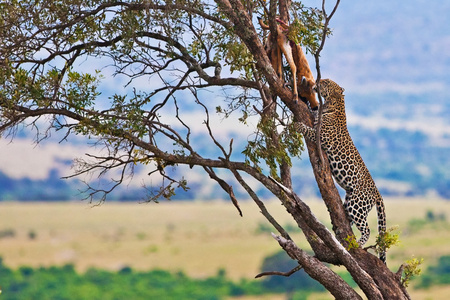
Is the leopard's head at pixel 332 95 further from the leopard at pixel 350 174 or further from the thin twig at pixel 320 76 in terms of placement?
the thin twig at pixel 320 76

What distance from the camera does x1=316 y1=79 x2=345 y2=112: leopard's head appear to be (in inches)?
363

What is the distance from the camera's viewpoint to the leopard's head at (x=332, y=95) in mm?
9227

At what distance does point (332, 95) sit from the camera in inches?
368

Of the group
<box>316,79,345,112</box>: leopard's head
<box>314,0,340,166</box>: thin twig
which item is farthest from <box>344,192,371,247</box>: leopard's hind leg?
<box>316,79,345,112</box>: leopard's head

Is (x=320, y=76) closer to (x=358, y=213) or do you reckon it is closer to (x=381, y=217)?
(x=358, y=213)

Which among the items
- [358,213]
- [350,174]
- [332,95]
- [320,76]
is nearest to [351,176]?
[350,174]

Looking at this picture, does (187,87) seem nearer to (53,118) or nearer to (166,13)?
(166,13)

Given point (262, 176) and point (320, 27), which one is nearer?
point (262, 176)

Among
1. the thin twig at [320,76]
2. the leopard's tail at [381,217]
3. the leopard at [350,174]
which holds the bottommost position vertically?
the leopard's tail at [381,217]

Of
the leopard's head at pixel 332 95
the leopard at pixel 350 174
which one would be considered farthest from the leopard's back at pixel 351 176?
the leopard's head at pixel 332 95

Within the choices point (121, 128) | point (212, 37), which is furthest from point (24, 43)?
point (212, 37)

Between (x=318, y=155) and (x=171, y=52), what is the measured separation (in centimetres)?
246

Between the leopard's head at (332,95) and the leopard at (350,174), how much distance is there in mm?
295

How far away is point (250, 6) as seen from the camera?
846 cm
